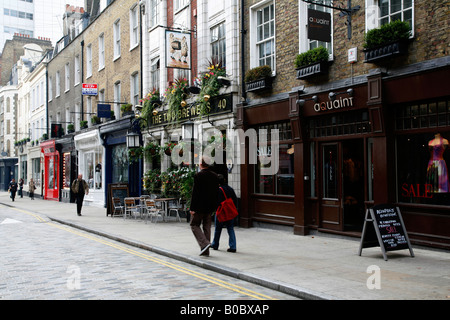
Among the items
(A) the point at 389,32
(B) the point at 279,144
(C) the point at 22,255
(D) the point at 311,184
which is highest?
A: (A) the point at 389,32

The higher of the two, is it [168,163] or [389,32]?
[389,32]

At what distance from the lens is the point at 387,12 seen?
33.4ft

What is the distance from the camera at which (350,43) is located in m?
10.9

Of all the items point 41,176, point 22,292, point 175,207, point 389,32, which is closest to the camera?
point 22,292

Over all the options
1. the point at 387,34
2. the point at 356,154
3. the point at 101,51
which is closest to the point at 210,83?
the point at 356,154

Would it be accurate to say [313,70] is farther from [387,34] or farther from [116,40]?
[116,40]

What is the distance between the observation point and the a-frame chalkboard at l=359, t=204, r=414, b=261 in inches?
334

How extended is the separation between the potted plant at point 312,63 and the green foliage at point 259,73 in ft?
4.47

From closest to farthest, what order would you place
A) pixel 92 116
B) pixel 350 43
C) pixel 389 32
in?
1. pixel 389 32
2. pixel 350 43
3. pixel 92 116

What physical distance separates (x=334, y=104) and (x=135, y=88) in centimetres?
1394
